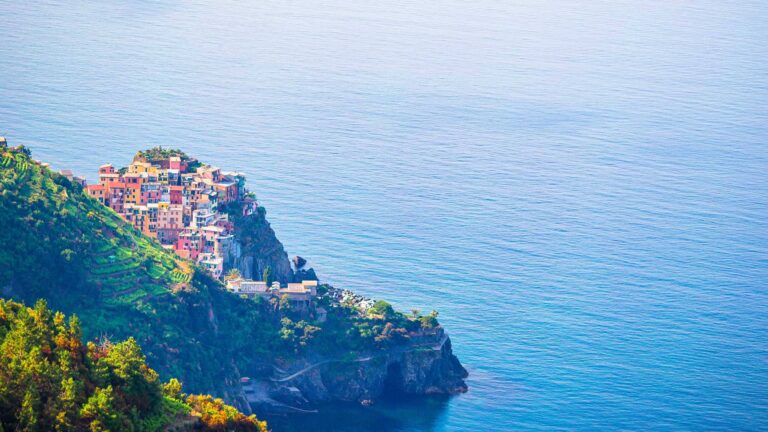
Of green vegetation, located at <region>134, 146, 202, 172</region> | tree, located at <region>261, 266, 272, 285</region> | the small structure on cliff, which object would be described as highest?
green vegetation, located at <region>134, 146, 202, 172</region>

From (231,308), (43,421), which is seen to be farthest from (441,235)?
(43,421)

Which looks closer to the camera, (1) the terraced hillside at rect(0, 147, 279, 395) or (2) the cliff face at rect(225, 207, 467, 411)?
(1) the terraced hillside at rect(0, 147, 279, 395)

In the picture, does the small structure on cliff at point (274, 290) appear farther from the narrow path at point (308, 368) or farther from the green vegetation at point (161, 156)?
the green vegetation at point (161, 156)

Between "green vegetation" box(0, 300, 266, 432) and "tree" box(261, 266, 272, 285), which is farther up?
"tree" box(261, 266, 272, 285)

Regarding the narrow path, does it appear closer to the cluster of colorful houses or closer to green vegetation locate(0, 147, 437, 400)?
green vegetation locate(0, 147, 437, 400)

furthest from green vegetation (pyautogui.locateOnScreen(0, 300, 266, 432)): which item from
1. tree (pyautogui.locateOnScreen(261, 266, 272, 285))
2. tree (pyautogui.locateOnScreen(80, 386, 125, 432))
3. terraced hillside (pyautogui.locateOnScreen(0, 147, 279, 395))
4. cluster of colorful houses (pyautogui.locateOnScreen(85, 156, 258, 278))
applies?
cluster of colorful houses (pyautogui.locateOnScreen(85, 156, 258, 278))

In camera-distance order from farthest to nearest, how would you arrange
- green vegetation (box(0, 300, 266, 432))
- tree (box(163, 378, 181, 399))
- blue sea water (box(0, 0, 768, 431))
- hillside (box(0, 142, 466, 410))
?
blue sea water (box(0, 0, 768, 431)) → hillside (box(0, 142, 466, 410)) → tree (box(163, 378, 181, 399)) → green vegetation (box(0, 300, 266, 432))

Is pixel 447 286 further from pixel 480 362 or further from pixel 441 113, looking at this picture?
pixel 441 113

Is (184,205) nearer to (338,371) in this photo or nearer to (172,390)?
(338,371)
